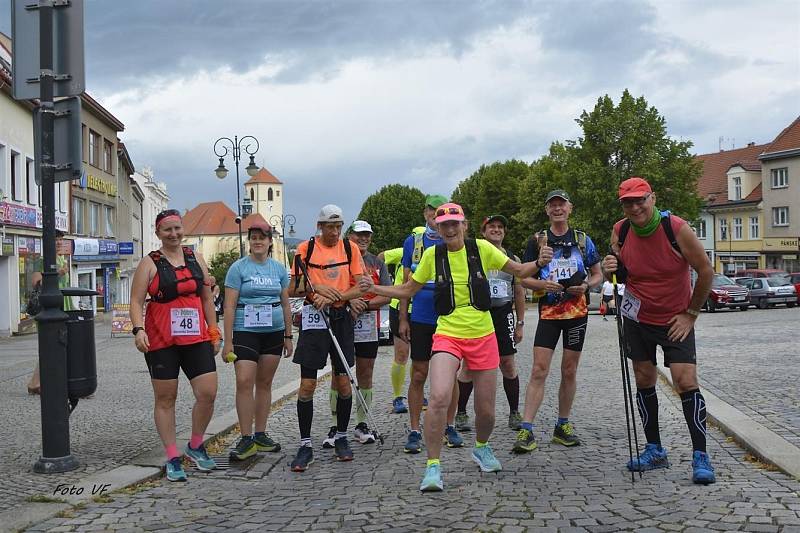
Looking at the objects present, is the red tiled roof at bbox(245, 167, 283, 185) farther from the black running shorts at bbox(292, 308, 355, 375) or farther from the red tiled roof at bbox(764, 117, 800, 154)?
the black running shorts at bbox(292, 308, 355, 375)

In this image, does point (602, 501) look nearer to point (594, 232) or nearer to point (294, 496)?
point (294, 496)

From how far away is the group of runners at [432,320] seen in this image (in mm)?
5871

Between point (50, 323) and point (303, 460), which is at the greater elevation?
point (50, 323)

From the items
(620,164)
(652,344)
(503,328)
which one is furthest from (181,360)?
(620,164)

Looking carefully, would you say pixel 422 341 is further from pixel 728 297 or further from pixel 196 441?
pixel 728 297

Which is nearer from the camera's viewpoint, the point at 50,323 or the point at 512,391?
the point at 50,323

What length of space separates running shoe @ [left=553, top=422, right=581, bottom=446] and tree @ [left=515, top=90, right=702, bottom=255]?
44978 millimetres

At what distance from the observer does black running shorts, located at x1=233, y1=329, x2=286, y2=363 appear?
22.6 ft

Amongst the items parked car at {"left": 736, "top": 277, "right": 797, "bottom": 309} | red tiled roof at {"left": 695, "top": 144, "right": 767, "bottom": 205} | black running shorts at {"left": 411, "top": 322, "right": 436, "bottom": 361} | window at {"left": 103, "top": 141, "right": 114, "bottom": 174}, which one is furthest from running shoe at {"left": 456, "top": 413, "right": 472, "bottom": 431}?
red tiled roof at {"left": 695, "top": 144, "right": 767, "bottom": 205}

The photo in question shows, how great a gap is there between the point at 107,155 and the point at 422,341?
47.8 m

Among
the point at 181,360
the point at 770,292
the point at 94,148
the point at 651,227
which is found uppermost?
the point at 94,148

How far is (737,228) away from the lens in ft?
212

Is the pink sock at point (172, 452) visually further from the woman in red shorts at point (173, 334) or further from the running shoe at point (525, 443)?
the running shoe at point (525, 443)

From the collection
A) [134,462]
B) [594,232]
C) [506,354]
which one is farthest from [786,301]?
[134,462]
